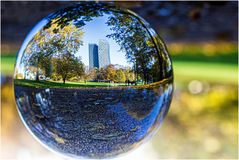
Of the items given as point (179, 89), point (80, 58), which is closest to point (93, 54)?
point (80, 58)

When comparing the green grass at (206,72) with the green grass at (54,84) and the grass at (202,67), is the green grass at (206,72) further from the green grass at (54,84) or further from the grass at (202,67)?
the green grass at (54,84)

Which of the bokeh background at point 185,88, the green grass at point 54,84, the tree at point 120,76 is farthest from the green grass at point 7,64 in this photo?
the tree at point 120,76

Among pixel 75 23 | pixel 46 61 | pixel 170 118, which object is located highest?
pixel 75 23

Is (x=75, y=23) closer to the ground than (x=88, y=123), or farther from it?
farther from it

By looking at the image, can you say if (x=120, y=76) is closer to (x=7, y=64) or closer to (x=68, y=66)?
(x=68, y=66)

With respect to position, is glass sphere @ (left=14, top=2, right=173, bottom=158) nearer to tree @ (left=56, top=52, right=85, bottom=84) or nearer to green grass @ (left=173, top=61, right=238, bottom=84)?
tree @ (left=56, top=52, right=85, bottom=84)

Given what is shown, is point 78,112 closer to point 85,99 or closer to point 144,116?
point 85,99

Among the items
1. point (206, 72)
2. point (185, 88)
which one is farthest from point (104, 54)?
point (206, 72)
